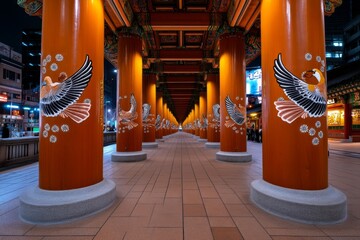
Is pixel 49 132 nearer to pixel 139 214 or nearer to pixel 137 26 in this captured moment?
pixel 139 214

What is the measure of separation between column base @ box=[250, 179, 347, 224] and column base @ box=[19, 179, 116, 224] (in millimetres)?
2804

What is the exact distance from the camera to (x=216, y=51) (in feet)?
43.3

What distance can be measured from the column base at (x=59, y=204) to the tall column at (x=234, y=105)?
20.0ft

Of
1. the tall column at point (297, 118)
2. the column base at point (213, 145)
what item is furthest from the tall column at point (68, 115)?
the column base at point (213, 145)

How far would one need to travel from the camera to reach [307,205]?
129 inches

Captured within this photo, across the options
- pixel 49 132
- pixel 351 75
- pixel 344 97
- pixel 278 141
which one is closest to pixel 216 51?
pixel 351 75

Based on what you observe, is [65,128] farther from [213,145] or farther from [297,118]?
[213,145]

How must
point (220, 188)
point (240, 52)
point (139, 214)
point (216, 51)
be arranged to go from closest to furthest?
1. point (139, 214)
2. point (220, 188)
3. point (240, 52)
4. point (216, 51)

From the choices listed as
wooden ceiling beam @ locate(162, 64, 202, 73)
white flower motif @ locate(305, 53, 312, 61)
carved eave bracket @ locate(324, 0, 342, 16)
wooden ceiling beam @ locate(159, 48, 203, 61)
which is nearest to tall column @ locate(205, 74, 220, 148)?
wooden ceiling beam @ locate(159, 48, 203, 61)

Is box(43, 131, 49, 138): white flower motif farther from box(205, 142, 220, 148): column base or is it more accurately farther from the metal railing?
box(205, 142, 220, 148): column base

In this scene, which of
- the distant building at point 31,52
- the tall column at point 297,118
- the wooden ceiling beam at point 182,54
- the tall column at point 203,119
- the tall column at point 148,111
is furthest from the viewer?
the distant building at point 31,52

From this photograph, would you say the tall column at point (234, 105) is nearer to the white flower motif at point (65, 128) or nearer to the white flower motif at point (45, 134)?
the white flower motif at point (65, 128)

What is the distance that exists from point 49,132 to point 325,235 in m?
4.25

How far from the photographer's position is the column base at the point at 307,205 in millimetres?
3238
